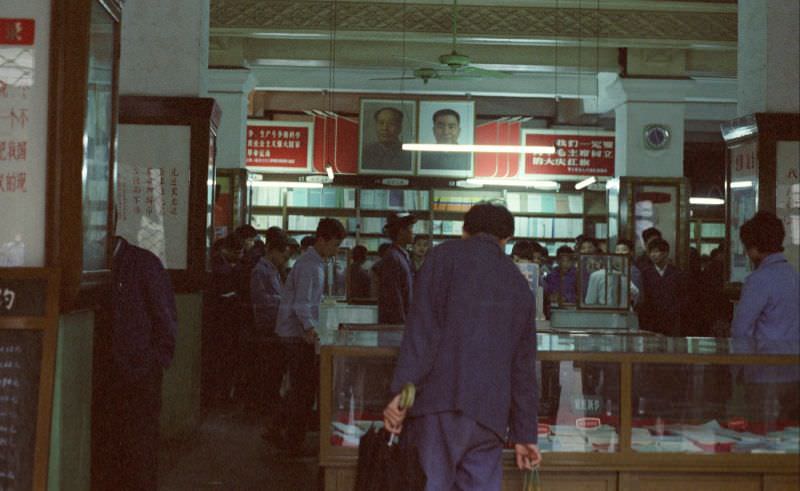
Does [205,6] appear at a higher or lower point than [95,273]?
higher

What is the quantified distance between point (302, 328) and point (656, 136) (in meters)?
6.65

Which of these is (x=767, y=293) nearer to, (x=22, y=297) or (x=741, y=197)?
(x=741, y=197)

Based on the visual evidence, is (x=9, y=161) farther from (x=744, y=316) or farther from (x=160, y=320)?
(x=744, y=316)

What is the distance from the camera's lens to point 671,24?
11.2m

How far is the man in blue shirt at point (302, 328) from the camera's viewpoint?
6.57 meters

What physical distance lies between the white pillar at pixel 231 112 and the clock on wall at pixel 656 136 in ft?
15.6

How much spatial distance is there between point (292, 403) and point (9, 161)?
11.4 ft

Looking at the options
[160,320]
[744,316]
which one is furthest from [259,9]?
[744,316]

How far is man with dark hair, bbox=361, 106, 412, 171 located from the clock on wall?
3.63 metres

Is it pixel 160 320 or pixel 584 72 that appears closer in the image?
pixel 160 320

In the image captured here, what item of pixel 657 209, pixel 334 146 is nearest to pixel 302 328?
pixel 657 209

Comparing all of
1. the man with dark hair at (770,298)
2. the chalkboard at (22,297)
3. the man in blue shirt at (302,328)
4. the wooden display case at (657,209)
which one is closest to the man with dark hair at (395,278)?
the man in blue shirt at (302,328)

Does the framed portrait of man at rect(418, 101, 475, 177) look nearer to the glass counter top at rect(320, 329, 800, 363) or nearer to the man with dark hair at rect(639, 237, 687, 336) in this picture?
the man with dark hair at rect(639, 237, 687, 336)

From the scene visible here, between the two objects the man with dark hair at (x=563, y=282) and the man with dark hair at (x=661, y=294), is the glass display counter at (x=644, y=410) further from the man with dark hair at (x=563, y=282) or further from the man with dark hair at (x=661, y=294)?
the man with dark hair at (x=563, y=282)
